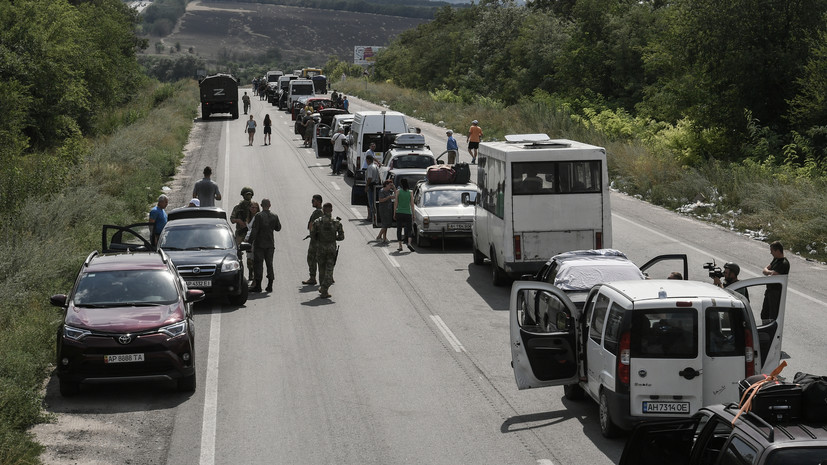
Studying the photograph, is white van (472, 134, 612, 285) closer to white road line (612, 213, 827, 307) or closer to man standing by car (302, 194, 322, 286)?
white road line (612, 213, 827, 307)

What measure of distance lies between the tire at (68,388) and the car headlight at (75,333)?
525 mm

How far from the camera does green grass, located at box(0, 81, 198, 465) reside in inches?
448

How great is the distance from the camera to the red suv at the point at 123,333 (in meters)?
12.1

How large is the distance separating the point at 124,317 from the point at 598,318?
18.8ft

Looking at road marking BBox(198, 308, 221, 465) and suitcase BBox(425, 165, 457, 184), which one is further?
suitcase BBox(425, 165, 457, 184)

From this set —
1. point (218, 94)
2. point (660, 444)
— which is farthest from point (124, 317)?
point (218, 94)

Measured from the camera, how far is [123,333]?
40.0 feet

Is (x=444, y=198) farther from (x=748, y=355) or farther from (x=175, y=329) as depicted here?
(x=748, y=355)

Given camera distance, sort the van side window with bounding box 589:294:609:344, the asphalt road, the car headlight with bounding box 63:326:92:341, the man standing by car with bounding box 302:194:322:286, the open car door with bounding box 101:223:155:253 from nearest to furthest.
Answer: the asphalt road
the van side window with bounding box 589:294:609:344
the car headlight with bounding box 63:326:92:341
the open car door with bounding box 101:223:155:253
the man standing by car with bounding box 302:194:322:286

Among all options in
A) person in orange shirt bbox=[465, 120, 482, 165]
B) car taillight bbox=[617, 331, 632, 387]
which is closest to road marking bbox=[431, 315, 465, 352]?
car taillight bbox=[617, 331, 632, 387]

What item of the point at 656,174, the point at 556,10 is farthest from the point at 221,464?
the point at 556,10

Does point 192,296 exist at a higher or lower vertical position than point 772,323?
lower

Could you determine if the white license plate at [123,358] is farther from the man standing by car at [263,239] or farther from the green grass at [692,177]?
the green grass at [692,177]

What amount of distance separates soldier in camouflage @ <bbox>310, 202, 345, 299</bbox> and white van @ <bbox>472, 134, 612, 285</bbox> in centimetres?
306
